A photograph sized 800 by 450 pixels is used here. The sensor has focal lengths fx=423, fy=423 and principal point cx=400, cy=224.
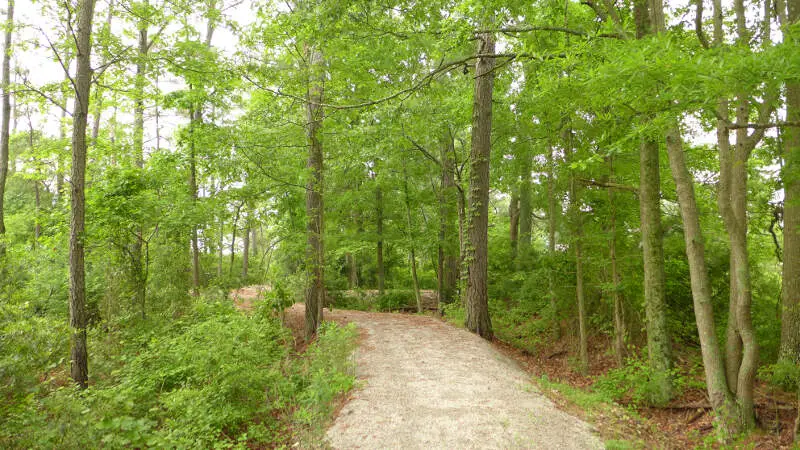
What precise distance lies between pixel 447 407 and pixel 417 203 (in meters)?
9.25

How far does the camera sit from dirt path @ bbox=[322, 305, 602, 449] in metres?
4.50

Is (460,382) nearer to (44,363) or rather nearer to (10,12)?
(44,363)

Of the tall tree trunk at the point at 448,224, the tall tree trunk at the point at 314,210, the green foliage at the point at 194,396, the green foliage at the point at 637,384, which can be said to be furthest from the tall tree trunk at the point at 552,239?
the tall tree trunk at the point at 314,210

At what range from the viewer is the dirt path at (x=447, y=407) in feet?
14.8

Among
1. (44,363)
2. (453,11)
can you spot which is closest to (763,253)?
(453,11)

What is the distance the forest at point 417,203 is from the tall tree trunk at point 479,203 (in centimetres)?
6

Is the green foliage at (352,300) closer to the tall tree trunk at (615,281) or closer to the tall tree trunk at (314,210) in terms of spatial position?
the tall tree trunk at (314,210)

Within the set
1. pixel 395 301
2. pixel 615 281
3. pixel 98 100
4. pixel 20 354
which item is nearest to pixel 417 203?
pixel 395 301

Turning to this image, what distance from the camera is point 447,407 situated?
526cm

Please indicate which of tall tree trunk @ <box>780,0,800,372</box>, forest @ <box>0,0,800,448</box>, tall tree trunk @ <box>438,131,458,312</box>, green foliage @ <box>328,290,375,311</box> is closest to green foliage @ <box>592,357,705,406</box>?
forest @ <box>0,0,800,448</box>

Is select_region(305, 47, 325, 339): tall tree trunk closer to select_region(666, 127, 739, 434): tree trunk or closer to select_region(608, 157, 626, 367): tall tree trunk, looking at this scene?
select_region(608, 157, 626, 367): tall tree trunk

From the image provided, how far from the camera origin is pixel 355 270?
19469 millimetres

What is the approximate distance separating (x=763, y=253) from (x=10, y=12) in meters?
24.2

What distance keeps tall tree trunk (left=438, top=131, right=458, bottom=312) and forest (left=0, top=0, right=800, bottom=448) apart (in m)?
0.13
